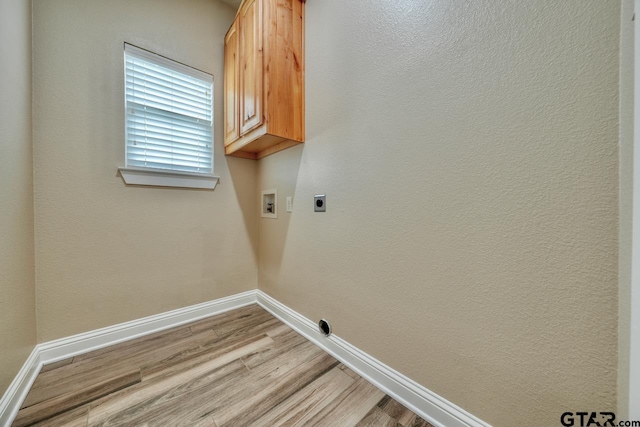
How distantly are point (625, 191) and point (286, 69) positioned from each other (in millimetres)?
1604

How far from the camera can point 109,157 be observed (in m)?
1.48

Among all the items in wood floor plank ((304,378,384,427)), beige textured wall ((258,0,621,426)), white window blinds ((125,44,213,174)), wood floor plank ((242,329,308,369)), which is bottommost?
wood floor plank ((304,378,384,427))

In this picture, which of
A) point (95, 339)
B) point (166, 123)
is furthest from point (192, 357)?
point (166, 123)

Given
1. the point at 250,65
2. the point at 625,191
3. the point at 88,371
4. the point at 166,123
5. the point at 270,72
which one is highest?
the point at 250,65

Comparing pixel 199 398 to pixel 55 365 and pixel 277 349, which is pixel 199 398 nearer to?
pixel 277 349

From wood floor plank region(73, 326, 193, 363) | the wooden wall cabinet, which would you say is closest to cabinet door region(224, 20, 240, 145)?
the wooden wall cabinet

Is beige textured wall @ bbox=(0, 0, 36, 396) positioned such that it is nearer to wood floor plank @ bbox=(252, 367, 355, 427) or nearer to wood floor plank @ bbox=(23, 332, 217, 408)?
wood floor plank @ bbox=(23, 332, 217, 408)

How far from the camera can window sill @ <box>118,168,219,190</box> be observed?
1.54m

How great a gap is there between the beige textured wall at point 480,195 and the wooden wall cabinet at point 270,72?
0.25 metres

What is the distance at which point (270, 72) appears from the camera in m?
1.37

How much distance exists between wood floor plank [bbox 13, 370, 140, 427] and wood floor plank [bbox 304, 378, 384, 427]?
3.33 ft

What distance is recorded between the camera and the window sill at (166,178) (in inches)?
60.8

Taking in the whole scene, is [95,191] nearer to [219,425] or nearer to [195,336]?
[195,336]

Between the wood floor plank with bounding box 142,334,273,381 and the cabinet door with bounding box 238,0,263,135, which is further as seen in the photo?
the cabinet door with bounding box 238,0,263,135
